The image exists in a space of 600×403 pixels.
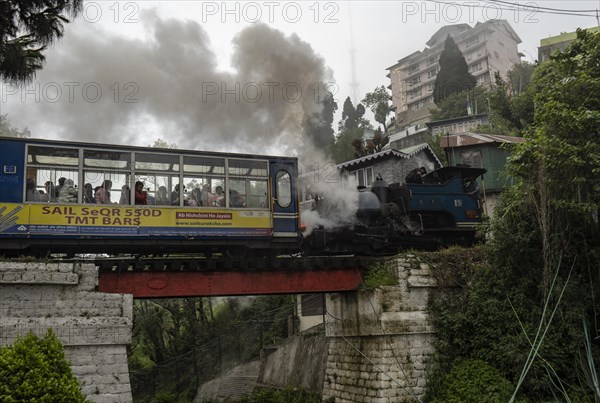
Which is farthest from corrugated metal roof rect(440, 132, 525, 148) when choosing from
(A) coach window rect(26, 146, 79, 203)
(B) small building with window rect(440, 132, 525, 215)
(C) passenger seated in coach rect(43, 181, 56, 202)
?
(C) passenger seated in coach rect(43, 181, 56, 202)

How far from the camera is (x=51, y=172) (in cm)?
1329

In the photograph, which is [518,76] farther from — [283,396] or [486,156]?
[283,396]

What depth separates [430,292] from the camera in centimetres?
1667

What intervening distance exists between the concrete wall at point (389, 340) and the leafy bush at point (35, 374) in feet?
27.5

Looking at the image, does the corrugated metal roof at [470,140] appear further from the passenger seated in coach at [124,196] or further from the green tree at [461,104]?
the green tree at [461,104]

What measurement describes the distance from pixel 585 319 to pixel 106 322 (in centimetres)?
1153

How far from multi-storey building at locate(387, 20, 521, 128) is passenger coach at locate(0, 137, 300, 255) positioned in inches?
2251

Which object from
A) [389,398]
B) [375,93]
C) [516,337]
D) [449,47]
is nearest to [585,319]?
[516,337]

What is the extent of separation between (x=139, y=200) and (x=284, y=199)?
3883 millimetres

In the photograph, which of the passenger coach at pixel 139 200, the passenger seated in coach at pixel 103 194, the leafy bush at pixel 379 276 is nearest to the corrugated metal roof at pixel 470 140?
the leafy bush at pixel 379 276

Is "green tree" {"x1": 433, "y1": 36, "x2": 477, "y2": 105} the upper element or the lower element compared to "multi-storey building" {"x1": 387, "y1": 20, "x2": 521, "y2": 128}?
lower

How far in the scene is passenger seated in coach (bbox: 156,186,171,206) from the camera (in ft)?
46.7

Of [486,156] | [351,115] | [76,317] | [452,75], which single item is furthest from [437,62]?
[76,317]

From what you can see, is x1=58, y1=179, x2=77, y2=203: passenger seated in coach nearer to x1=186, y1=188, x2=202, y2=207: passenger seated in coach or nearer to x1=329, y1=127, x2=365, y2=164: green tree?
x1=186, y1=188, x2=202, y2=207: passenger seated in coach
